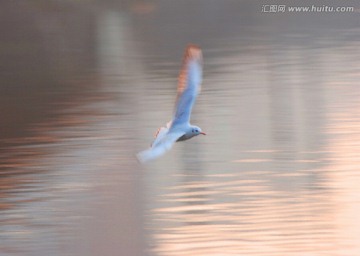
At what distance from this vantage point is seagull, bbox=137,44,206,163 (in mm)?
7207

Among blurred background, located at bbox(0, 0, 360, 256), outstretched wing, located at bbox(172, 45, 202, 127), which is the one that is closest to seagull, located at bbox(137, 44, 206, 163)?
outstretched wing, located at bbox(172, 45, 202, 127)

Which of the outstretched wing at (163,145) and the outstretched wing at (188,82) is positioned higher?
the outstretched wing at (188,82)

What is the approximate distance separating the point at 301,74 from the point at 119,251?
815 cm

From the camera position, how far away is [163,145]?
A: 7.02m

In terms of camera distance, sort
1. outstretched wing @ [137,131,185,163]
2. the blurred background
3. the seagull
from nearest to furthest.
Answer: outstretched wing @ [137,131,185,163] → the seagull → the blurred background

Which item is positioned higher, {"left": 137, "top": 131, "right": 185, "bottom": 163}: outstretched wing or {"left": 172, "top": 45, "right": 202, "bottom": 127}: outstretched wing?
{"left": 172, "top": 45, "right": 202, "bottom": 127}: outstretched wing

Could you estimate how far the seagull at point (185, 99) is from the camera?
7.21 m

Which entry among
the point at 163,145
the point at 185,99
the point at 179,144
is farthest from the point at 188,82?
the point at 179,144

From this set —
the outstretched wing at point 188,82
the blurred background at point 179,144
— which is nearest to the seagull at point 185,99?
the outstretched wing at point 188,82

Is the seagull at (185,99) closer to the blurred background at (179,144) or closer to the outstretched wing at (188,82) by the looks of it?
the outstretched wing at (188,82)

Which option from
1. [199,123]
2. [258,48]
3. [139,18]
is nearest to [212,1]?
[139,18]

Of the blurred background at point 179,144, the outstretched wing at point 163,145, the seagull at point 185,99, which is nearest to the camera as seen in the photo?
the outstretched wing at point 163,145

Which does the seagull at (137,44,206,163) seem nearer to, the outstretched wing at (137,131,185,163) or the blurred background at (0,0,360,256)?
the outstretched wing at (137,131,185,163)

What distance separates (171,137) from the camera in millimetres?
7188
